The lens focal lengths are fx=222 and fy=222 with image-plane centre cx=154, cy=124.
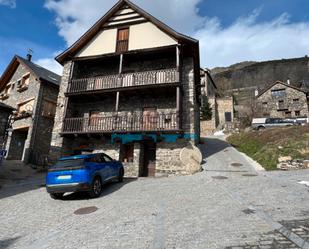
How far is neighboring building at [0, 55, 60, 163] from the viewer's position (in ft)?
61.6

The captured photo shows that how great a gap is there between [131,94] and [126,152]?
4.12 metres

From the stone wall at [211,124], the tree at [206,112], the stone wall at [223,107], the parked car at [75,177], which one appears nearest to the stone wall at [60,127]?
the parked car at [75,177]

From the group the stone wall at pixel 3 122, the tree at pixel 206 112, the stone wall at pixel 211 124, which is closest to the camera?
the stone wall at pixel 3 122

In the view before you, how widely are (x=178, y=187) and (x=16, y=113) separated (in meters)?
18.1

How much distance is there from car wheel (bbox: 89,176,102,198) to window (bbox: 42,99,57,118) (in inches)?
523

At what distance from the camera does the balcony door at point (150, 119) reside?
14.5m

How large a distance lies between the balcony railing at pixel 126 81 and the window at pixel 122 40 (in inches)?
95.5

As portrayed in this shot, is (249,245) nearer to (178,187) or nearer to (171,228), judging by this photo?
(171,228)

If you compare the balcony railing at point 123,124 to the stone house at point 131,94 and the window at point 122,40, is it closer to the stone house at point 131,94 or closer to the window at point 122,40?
the stone house at point 131,94

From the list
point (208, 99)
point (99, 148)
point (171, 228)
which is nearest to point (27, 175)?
point (99, 148)

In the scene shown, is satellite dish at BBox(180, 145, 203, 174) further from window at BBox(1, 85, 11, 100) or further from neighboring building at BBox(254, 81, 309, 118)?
neighboring building at BBox(254, 81, 309, 118)

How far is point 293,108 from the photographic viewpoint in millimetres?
36000

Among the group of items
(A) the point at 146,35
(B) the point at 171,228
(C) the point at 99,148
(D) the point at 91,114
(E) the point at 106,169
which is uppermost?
(A) the point at 146,35

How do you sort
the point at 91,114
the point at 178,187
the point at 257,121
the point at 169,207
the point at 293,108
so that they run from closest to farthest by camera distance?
the point at 169,207, the point at 178,187, the point at 91,114, the point at 257,121, the point at 293,108
